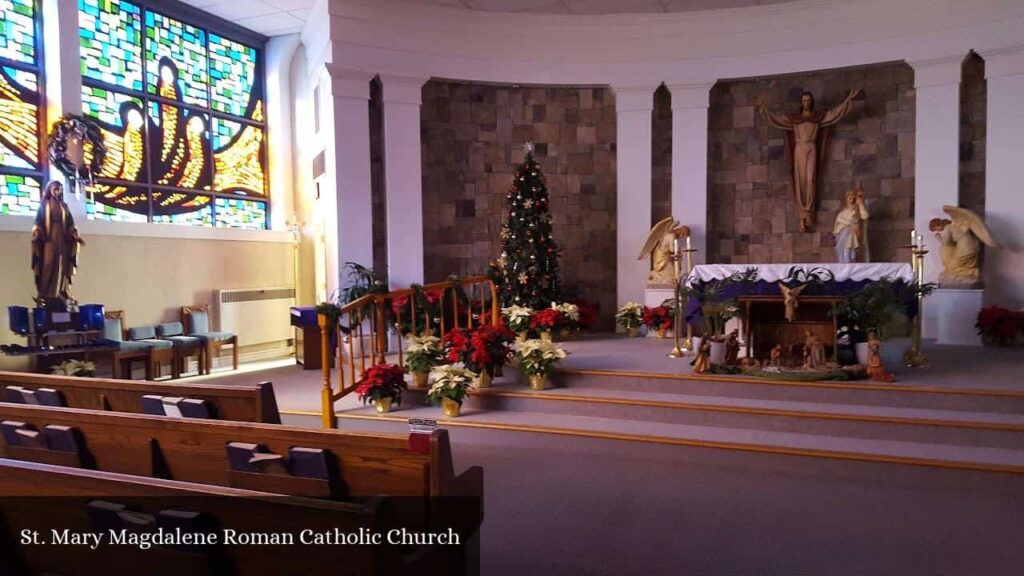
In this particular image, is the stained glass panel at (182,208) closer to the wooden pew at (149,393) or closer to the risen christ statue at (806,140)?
the wooden pew at (149,393)

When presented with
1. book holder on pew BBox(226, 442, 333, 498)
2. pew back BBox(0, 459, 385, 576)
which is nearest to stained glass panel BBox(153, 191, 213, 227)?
book holder on pew BBox(226, 442, 333, 498)

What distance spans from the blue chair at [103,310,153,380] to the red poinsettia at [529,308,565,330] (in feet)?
13.7

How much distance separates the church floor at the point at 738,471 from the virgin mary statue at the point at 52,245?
2615 mm

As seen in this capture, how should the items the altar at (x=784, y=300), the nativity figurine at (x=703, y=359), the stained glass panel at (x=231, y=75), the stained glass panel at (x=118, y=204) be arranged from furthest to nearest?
the stained glass panel at (x=231, y=75)
the stained glass panel at (x=118, y=204)
the altar at (x=784, y=300)
the nativity figurine at (x=703, y=359)

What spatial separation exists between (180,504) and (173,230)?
7.51 m

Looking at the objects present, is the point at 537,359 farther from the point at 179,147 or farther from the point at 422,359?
the point at 179,147

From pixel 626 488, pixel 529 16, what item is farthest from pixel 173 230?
pixel 626 488

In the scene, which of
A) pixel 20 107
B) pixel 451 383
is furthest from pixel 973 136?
pixel 20 107

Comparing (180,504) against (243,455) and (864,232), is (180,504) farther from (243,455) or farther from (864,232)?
(864,232)

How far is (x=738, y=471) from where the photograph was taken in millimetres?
4156

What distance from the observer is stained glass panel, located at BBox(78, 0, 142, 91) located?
25.7 feet

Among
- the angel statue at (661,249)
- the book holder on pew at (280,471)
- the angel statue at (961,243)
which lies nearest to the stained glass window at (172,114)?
the angel statue at (661,249)

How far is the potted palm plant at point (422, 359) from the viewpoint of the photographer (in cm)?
559

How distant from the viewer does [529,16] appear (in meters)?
9.07
